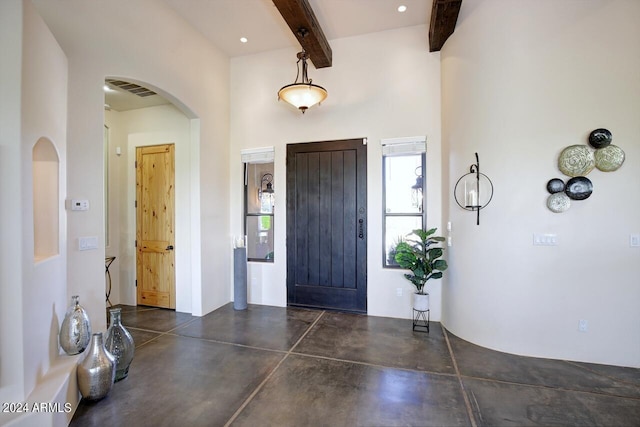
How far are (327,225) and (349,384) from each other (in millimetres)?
2294

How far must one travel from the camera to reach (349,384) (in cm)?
247

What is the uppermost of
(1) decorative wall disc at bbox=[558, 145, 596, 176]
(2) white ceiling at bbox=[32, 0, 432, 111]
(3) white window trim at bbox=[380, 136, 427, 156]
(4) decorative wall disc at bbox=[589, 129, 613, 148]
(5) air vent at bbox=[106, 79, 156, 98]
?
(2) white ceiling at bbox=[32, 0, 432, 111]

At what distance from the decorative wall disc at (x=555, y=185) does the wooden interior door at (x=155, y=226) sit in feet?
16.1

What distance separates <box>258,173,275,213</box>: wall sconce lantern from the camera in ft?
15.6

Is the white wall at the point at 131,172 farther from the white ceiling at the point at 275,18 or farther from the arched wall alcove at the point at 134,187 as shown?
the white ceiling at the point at 275,18

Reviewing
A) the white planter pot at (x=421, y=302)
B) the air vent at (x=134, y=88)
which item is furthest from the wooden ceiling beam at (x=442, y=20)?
the air vent at (x=134, y=88)

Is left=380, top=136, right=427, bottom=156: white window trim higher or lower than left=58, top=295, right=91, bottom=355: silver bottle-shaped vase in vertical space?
higher

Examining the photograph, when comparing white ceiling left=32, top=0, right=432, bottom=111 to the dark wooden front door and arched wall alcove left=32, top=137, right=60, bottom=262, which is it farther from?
arched wall alcove left=32, top=137, right=60, bottom=262

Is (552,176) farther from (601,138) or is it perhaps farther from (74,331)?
(74,331)

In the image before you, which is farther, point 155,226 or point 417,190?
point 155,226

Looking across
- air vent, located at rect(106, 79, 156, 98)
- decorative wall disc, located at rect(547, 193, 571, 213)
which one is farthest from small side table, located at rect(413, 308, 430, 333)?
air vent, located at rect(106, 79, 156, 98)

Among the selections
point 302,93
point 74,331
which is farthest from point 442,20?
point 74,331

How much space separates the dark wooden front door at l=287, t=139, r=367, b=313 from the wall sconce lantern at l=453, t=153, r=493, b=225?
1296 mm

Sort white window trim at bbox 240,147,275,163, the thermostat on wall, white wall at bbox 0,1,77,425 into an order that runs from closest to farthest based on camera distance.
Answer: white wall at bbox 0,1,77,425, the thermostat on wall, white window trim at bbox 240,147,275,163
